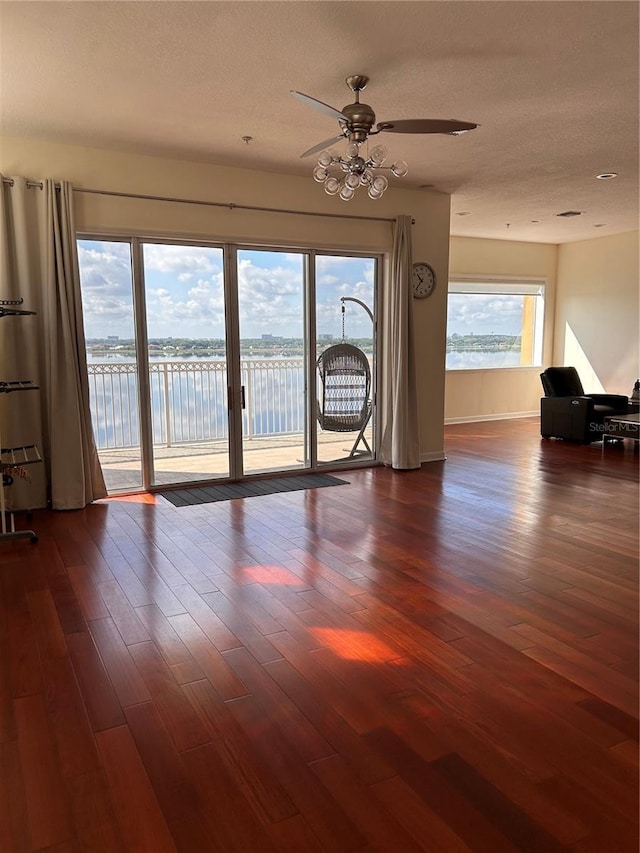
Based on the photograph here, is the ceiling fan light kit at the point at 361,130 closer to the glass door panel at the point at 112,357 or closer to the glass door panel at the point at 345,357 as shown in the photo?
the glass door panel at the point at 112,357

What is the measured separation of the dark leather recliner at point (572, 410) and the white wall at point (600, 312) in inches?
59.1

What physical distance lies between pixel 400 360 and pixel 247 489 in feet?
6.65

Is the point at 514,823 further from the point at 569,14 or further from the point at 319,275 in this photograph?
the point at 319,275

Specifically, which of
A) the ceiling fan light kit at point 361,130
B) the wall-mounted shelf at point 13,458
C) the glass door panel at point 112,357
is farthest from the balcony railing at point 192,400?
the ceiling fan light kit at point 361,130

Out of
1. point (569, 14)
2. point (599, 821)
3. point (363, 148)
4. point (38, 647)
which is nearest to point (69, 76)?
point (363, 148)

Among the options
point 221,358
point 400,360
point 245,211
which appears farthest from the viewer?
point 400,360

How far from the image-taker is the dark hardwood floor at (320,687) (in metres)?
1.75

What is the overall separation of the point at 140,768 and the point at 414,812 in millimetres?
870

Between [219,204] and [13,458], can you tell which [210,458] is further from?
[219,204]

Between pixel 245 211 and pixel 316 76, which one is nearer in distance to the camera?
pixel 316 76

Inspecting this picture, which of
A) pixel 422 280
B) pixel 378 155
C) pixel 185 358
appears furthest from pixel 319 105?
pixel 422 280

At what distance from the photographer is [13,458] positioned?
4.65 metres

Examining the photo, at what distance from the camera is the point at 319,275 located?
6.03 meters

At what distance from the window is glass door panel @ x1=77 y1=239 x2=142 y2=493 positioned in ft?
18.0
